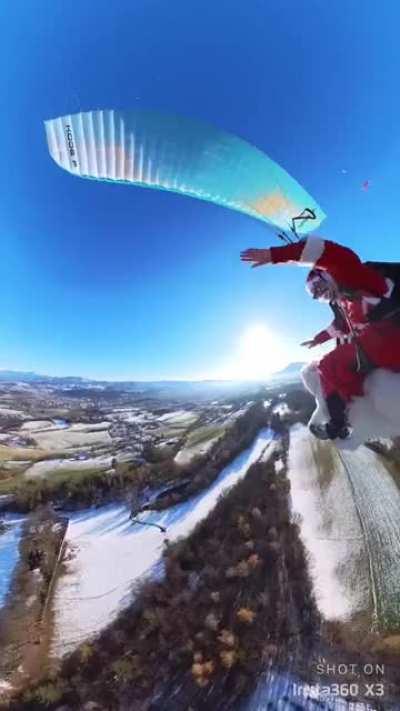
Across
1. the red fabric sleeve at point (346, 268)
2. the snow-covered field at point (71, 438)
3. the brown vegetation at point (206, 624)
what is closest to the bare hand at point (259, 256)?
the red fabric sleeve at point (346, 268)

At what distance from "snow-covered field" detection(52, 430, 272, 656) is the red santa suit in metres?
17.7

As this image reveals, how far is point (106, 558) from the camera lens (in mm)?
20016

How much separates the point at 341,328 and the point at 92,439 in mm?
23330

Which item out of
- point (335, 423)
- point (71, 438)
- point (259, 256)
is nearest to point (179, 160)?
point (259, 256)

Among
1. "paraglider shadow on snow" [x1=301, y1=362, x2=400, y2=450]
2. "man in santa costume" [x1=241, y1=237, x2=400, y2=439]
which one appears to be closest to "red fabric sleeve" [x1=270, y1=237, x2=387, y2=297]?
"man in santa costume" [x1=241, y1=237, x2=400, y2=439]

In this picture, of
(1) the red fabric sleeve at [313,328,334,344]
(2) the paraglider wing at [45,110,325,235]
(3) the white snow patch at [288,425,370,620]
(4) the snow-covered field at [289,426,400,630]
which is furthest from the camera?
(3) the white snow patch at [288,425,370,620]

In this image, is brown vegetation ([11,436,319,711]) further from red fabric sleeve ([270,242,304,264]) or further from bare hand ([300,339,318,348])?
red fabric sleeve ([270,242,304,264])

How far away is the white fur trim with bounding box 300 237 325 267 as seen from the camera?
2389 mm

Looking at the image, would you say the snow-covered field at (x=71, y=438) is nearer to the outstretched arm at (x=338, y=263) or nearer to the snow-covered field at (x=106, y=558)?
the snow-covered field at (x=106, y=558)

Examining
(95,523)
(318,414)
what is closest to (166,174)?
(318,414)

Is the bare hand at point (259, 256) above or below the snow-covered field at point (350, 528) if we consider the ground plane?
above

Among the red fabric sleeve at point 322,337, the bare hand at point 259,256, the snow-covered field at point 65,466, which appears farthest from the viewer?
the snow-covered field at point 65,466

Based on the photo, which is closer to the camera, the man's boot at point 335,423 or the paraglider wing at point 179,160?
the man's boot at point 335,423

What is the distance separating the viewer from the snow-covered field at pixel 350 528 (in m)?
16.6
